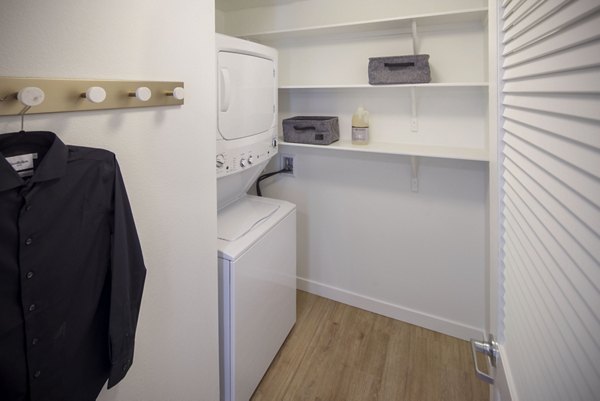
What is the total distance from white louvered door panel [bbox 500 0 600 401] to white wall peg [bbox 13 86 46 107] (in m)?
0.99

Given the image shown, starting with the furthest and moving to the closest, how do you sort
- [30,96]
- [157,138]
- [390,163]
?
[390,163]
[157,138]
[30,96]

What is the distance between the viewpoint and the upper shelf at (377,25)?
1812 mm

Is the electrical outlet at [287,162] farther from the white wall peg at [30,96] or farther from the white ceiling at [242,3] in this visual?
the white wall peg at [30,96]

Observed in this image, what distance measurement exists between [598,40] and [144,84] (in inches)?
41.1

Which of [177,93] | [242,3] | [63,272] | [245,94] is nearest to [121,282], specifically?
[63,272]

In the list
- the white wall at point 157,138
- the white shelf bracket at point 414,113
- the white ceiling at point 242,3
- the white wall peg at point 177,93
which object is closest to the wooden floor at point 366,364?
the white wall at point 157,138

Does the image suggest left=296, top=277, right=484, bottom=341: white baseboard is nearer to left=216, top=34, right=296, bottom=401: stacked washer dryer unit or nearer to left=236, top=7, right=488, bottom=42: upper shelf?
left=216, top=34, right=296, bottom=401: stacked washer dryer unit

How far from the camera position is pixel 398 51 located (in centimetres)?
217

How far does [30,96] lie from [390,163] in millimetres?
2022

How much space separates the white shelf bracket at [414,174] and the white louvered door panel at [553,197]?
54.3 inches

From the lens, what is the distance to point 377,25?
204 cm

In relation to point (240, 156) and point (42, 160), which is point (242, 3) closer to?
point (240, 156)

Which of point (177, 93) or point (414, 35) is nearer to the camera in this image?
point (177, 93)

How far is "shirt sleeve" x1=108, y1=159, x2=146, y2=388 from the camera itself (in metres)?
0.92
